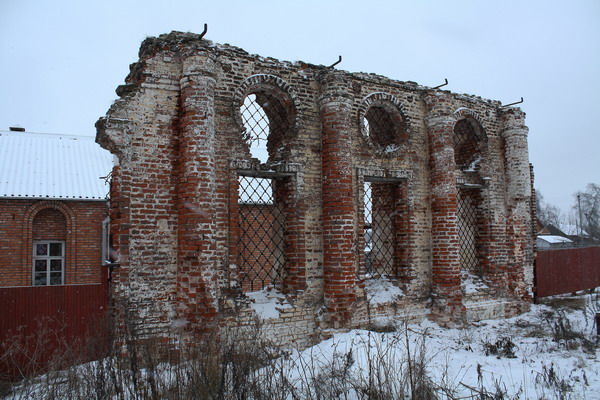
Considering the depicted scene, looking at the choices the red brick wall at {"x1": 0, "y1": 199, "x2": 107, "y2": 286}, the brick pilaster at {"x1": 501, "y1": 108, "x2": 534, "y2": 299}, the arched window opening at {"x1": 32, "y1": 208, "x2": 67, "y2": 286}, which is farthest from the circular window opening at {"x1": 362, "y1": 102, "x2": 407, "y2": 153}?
the arched window opening at {"x1": 32, "y1": 208, "x2": 67, "y2": 286}

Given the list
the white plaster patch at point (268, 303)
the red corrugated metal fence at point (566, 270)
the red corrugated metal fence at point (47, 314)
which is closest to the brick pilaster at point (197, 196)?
the white plaster patch at point (268, 303)

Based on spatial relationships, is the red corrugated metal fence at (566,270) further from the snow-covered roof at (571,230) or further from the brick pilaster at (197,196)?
the snow-covered roof at (571,230)

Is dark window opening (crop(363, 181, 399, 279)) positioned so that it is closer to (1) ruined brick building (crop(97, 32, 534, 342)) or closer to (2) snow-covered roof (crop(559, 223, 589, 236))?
(1) ruined brick building (crop(97, 32, 534, 342))

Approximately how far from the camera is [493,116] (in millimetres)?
9547

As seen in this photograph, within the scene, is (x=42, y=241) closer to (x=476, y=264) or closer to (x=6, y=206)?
(x=6, y=206)

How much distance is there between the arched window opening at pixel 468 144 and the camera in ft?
30.7

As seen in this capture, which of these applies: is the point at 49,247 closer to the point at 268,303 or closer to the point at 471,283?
the point at 268,303

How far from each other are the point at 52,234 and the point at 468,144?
42.7 ft

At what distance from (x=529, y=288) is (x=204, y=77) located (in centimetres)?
847

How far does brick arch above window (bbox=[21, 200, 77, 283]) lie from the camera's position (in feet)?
45.1

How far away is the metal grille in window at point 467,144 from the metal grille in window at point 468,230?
63 centimetres

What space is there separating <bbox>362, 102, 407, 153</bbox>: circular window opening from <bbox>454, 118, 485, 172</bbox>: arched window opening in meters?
1.87

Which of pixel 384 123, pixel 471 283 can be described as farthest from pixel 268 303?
pixel 471 283

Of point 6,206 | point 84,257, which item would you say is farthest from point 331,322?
point 6,206
